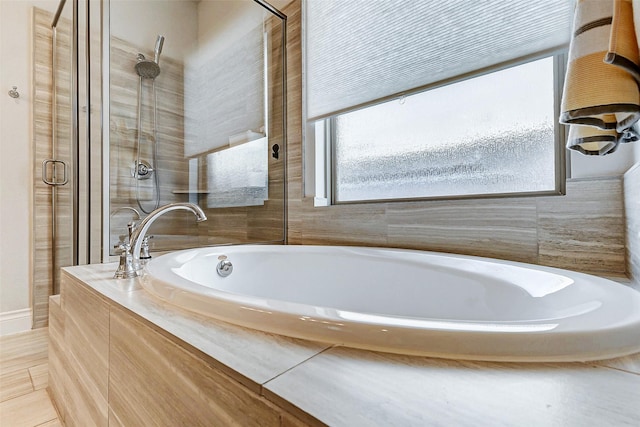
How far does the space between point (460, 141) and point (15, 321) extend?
8.54 feet

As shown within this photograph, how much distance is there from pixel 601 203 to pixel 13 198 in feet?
9.12

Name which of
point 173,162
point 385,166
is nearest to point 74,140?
point 173,162

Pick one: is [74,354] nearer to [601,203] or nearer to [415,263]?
[415,263]

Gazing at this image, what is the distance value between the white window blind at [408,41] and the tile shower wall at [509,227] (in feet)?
1.60

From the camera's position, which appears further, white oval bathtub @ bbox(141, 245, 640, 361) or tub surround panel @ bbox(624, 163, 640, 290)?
tub surround panel @ bbox(624, 163, 640, 290)

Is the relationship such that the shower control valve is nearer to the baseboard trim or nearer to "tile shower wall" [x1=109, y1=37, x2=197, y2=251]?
"tile shower wall" [x1=109, y1=37, x2=197, y2=251]

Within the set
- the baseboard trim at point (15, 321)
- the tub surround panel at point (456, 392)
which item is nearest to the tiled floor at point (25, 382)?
the baseboard trim at point (15, 321)

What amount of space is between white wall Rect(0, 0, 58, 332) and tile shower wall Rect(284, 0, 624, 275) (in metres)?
1.78

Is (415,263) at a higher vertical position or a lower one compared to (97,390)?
higher

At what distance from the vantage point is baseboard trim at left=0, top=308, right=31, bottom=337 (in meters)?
1.75

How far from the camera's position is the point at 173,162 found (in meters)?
1.89

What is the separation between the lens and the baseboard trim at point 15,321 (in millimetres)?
1754

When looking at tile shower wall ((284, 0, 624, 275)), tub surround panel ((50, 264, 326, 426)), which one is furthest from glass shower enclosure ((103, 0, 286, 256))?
tub surround panel ((50, 264, 326, 426))

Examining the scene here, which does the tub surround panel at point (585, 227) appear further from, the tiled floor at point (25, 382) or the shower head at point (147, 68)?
the shower head at point (147, 68)
